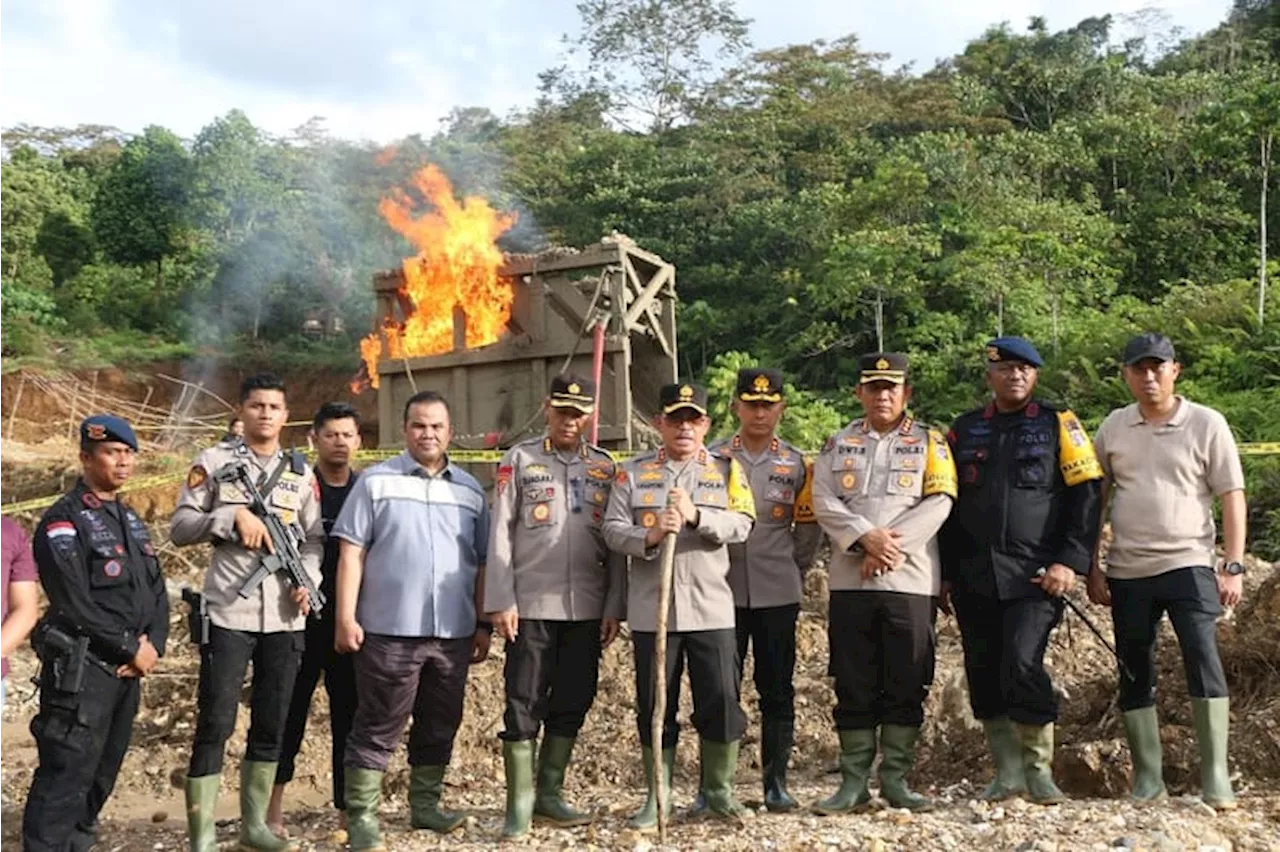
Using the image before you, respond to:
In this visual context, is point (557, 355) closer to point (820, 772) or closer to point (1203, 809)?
point (820, 772)

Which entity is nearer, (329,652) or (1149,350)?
(1149,350)

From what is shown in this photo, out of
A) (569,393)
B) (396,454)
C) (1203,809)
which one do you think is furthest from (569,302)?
(1203,809)

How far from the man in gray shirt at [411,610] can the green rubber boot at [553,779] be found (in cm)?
38

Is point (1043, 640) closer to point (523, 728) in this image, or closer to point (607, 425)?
point (523, 728)

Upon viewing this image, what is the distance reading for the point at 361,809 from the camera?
489 centimetres

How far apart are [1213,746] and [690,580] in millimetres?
2125

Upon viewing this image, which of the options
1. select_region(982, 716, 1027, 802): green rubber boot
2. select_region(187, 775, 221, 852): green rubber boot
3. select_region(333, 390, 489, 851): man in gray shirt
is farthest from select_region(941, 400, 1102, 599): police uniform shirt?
select_region(187, 775, 221, 852): green rubber boot

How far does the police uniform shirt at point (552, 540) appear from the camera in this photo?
202 inches

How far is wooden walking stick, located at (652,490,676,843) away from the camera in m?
4.90

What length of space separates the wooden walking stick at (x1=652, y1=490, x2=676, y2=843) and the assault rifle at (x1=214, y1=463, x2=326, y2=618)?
1396 millimetres

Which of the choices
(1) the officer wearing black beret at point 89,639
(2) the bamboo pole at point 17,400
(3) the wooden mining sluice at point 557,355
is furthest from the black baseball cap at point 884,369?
(2) the bamboo pole at point 17,400

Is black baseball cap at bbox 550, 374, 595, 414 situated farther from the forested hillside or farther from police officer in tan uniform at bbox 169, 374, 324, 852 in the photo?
the forested hillside

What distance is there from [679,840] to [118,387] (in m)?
22.0

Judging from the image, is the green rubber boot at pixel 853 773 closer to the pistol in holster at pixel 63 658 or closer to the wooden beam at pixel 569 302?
the pistol in holster at pixel 63 658
